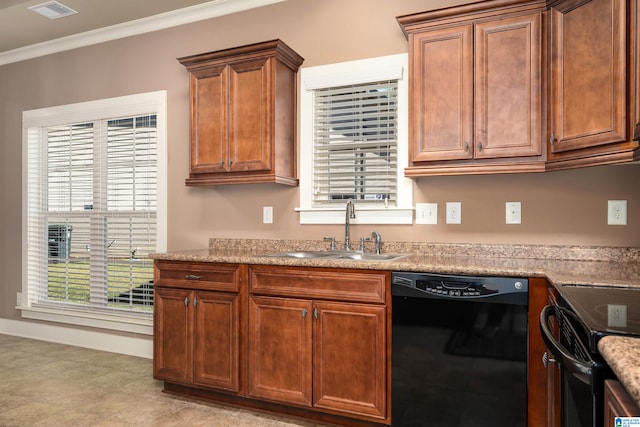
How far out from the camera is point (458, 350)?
2.12 metres

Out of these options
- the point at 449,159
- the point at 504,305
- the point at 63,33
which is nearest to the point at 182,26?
the point at 63,33

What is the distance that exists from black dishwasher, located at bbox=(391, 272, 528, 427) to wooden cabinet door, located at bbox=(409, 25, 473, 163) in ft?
2.54

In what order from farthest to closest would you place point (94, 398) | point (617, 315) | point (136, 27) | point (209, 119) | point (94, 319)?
point (94, 319) < point (136, 27) < point (209, 119) < point (94, 398) < point (617, 315)

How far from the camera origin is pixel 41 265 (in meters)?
Result: 4.45

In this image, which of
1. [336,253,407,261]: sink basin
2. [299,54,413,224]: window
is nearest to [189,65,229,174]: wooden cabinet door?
[299,54,413,224]: window

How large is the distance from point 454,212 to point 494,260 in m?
0.43

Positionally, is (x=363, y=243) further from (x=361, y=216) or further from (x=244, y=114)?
(x=244, y=114)

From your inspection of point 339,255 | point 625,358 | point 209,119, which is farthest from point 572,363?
point 209,119

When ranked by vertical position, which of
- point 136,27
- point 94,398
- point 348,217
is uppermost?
point 136,27

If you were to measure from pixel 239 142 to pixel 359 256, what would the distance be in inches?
43.5

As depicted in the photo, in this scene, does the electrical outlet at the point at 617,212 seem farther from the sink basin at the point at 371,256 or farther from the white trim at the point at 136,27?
the white trim at the point at 136,27

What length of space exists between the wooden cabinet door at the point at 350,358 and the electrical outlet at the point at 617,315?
3.92 ft

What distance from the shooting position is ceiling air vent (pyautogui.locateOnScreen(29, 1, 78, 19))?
3.51 meters

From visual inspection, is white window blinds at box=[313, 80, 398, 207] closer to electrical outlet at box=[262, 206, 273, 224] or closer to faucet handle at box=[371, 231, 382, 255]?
faucet handle at box=[371, 231, 382, 255]
